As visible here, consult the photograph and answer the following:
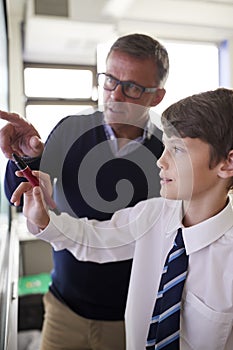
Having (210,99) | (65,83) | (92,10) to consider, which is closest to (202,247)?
(210,99)

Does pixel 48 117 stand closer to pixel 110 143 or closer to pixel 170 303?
pixel 110 143

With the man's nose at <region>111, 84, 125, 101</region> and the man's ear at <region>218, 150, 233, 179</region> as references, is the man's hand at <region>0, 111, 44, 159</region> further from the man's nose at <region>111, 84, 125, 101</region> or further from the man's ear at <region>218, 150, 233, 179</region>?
the man's ear at <region>218, 150, 233, 179</region>

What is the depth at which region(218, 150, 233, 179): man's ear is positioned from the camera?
21.4 inches

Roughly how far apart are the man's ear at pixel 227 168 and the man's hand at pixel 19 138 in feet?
1.03

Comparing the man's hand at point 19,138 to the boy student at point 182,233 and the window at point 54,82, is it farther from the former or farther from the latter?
the window at point 54,82

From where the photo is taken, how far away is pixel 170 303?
56 cm

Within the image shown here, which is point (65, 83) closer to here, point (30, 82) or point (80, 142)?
point (30, 82)

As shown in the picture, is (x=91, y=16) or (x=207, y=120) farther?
(x=91, y=16)

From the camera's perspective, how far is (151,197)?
623 millimetres

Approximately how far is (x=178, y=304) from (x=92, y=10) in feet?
7.12

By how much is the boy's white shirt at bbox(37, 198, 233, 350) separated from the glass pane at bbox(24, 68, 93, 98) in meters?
1.95

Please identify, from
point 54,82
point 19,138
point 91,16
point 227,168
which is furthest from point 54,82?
point 227,168

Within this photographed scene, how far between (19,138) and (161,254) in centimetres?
35

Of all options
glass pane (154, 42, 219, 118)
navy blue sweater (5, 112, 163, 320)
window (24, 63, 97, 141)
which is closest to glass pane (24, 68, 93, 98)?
window (24, 63, 97, 141)
